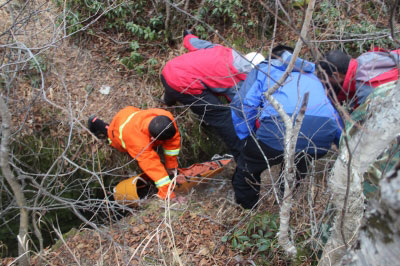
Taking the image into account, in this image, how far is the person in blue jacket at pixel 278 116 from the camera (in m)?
2.55

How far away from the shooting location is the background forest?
2.68 metres

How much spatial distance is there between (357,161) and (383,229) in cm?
80

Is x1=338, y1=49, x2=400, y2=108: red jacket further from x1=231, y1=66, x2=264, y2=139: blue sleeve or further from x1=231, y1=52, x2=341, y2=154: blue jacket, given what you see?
x1=231, y1=66, x2=264, y2=139: blue sleeve

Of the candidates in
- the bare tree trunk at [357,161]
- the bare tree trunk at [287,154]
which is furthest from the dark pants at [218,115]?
the bare tree trunk at [357,161]

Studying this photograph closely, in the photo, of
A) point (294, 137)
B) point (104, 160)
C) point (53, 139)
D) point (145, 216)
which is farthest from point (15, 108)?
point (294, 137)

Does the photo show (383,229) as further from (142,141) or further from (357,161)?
(142,141)

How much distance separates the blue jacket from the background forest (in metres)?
0.32

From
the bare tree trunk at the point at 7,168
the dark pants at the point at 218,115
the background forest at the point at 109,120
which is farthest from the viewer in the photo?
the dark pants at the point at 218,115

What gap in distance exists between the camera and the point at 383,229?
0.79 m

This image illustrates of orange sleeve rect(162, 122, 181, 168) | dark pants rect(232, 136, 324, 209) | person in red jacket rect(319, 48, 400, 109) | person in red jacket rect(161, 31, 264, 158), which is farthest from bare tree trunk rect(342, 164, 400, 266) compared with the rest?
orange sleeve rect(162, 122, 181, 168)

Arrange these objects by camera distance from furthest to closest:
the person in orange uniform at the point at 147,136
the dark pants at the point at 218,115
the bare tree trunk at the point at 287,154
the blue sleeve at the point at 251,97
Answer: the dark pants at the point at 218,115 → the person in orange uniform at the point at 147,136 → the blue sleeve at the point at 251,97 → the bare tree trunk at the point at 287,154

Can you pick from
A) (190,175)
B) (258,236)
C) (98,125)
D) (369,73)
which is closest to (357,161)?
(258,236)

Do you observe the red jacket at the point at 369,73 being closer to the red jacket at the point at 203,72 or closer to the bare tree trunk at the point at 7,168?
the red jacket at the point at 203,72

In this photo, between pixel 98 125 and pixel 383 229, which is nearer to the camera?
pixel 383 229
